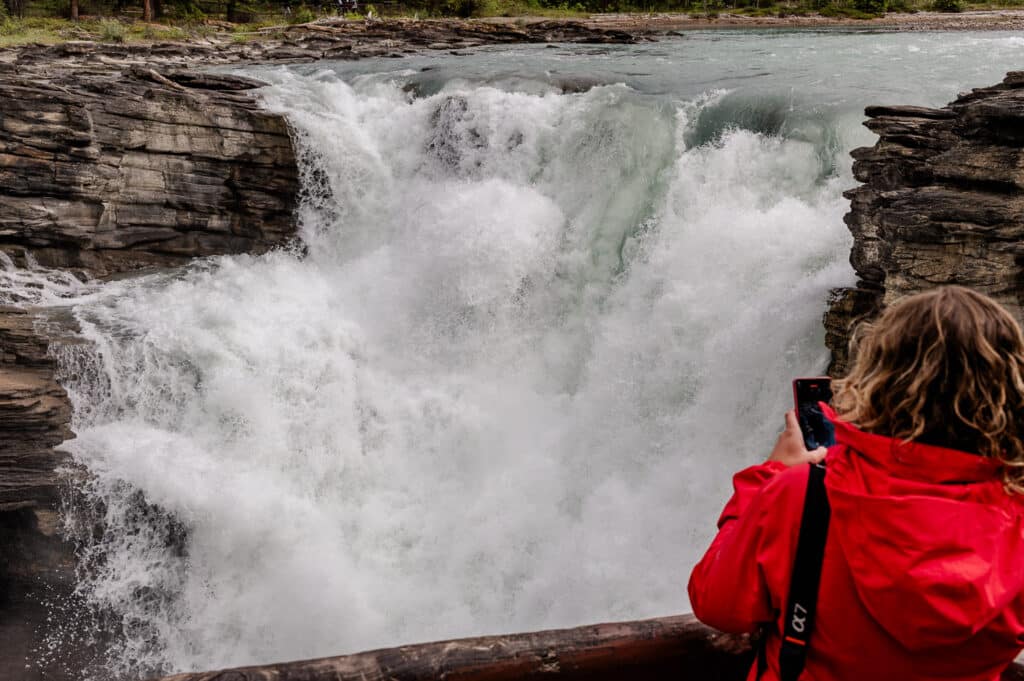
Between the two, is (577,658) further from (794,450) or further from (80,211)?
(80,211)

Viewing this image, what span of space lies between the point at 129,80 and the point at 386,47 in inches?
490

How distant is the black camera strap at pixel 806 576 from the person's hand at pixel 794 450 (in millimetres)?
232

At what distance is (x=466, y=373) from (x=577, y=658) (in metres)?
7.77

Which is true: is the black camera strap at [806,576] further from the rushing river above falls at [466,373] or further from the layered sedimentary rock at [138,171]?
the layered sedimentary rock at [138,171]

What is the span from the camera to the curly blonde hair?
171 centimetres

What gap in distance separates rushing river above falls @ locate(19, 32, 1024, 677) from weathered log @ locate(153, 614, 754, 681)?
509 cm

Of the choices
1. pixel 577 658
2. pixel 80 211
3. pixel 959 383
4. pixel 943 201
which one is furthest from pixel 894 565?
pixel 80 211

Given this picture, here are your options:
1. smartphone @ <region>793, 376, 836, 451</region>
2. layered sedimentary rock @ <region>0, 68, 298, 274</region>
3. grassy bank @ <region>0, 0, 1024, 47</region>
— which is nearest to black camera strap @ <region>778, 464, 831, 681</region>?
smartphone @ <region>793, 376, 836, 451</region>

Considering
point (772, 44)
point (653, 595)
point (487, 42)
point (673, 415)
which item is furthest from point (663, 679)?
point (487, 42)

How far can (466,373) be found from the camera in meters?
10.4

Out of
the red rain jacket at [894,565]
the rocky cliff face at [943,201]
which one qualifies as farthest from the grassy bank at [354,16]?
the red rain jacket at [894,565]

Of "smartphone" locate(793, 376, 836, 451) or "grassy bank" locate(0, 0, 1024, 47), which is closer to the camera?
"smartphone" locate(793, 376, 836, 451)

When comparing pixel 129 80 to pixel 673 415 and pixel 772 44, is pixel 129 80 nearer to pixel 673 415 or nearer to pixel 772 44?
pixel 673 415

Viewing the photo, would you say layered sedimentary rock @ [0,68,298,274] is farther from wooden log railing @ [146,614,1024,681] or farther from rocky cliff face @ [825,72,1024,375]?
wooden log railing @ [146,614,1024,681]
